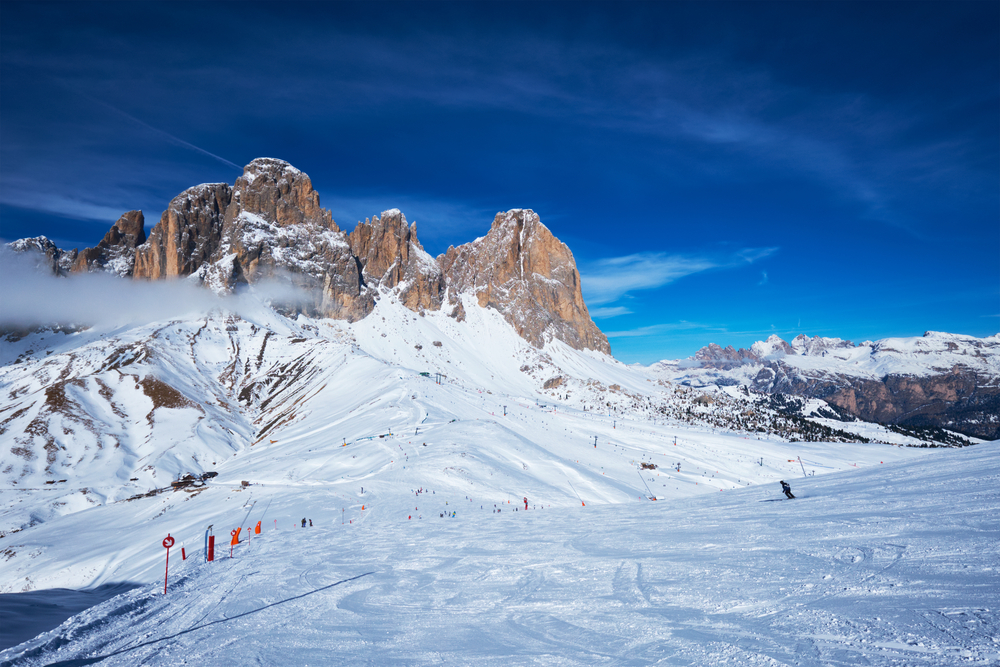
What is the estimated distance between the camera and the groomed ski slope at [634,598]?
21.4ft

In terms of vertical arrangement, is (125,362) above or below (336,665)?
above

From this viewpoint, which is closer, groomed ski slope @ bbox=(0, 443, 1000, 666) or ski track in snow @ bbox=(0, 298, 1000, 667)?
groomed ski slope @ bbox=(0, 443, 1000, 666)

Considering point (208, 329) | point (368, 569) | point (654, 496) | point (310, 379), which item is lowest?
point (654, 496)

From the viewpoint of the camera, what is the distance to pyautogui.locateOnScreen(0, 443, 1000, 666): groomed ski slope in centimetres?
652

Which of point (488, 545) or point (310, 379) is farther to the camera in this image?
point (310, 379)

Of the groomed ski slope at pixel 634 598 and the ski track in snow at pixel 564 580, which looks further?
the ski track in snow at pixel 564 580

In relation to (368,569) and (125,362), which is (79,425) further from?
(368,569)

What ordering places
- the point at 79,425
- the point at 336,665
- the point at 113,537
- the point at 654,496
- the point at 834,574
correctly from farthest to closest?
the point at 79,425 < the point at 654,496 < the point at 113,537 < the point at 834,574 < the point at 336,665

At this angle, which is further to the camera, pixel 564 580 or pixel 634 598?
pixel 564 580

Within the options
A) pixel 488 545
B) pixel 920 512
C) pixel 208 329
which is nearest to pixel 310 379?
pixel 208 329

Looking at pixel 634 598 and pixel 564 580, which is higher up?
pixel 634 598

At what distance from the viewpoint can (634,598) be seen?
30.2 feet

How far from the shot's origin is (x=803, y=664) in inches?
228

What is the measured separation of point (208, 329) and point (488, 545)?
171952 mm
